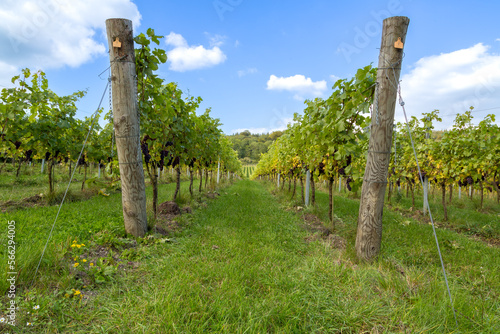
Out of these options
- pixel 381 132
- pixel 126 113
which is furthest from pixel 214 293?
pixel 126 113

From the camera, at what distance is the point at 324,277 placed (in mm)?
2539

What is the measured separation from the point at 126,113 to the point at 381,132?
3596 millimetres

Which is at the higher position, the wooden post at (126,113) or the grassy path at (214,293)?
the wooden post at (126,113)

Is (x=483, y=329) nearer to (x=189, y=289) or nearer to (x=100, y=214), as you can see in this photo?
(x=189, y=289)

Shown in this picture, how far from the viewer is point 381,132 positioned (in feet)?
9.42

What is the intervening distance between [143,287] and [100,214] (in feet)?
10.9

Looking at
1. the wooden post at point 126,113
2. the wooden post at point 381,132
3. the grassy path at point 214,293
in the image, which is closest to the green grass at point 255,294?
the grassy path at point 214,293

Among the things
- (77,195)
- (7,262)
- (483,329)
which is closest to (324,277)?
(483,329)

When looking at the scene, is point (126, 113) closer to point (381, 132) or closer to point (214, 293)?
point (214, 293)

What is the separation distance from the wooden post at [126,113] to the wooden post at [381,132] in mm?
3368

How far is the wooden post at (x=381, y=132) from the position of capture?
2.79 metres

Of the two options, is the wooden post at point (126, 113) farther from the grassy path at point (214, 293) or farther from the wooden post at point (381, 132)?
the wooden post at point (381, 132)

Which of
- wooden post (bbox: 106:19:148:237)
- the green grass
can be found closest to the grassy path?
the green grass

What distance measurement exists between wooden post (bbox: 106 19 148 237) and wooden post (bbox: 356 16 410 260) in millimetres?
3368
